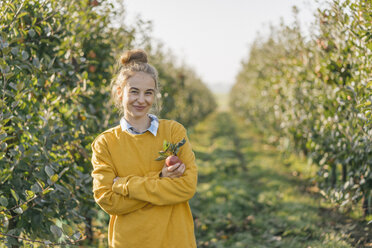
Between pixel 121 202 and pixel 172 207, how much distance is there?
319 millimetres

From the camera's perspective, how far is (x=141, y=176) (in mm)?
2000

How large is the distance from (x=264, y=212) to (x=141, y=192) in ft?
12.6

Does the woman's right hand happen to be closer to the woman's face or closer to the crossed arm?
the crossed arm

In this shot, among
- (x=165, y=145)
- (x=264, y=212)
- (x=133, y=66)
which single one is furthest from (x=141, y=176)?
(x=264, y=212)

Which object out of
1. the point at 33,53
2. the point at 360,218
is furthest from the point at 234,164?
the point at 33,53

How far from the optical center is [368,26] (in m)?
2.96

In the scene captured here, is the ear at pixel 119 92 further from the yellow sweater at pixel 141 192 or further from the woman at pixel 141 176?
the yellow sweater at pixel 141 192

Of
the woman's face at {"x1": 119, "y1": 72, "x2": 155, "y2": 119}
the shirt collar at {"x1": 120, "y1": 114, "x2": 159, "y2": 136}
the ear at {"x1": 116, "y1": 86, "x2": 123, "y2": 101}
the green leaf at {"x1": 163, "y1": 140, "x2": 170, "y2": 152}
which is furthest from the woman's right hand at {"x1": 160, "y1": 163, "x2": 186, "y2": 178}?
the ear at {"x1": 116, "y1": 86, "x2": 123, "y2": 101}

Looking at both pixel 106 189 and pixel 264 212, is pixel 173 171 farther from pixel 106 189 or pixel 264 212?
pixel 264 212

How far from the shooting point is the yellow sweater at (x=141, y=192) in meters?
1.88

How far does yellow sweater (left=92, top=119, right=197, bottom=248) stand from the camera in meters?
1.88

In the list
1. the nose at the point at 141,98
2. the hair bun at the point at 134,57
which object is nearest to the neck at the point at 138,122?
the nose at the point at 141,98

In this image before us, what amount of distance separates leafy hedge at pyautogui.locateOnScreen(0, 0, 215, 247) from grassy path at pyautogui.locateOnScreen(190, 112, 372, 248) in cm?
187

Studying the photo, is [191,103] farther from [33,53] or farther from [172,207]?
[172,207]
